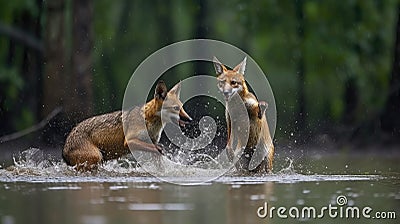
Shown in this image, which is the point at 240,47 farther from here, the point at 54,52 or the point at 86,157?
the point at 86,157

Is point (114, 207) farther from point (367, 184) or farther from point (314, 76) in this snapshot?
point (314, 76)

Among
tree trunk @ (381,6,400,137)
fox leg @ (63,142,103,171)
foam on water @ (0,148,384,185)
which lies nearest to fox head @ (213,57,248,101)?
foam on water @ (0,148,384,185)

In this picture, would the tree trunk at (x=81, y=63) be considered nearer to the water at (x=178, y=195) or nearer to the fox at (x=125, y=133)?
the water at (x=178, y=195)

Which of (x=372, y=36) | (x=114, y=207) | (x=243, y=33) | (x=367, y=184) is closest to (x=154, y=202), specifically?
(x=114, y=207)

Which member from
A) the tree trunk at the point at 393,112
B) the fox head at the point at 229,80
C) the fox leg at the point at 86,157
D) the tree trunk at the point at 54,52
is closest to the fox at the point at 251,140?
the fox head at the point at 229,80

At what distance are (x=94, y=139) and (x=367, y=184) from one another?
3.15 metres

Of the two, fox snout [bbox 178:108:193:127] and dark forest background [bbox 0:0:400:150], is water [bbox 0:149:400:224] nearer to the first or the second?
fox snout [bbox 178:108:193:127]

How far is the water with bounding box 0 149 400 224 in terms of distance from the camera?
10344 millimetres

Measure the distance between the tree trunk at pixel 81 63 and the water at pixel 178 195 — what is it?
23.6ft

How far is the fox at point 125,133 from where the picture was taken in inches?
564

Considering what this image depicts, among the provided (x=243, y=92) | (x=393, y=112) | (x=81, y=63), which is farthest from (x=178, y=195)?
(x=81, y=63)

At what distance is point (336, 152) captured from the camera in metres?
22.4

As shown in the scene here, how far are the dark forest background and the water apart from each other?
7.61 metres

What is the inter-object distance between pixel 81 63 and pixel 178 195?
12466mm
